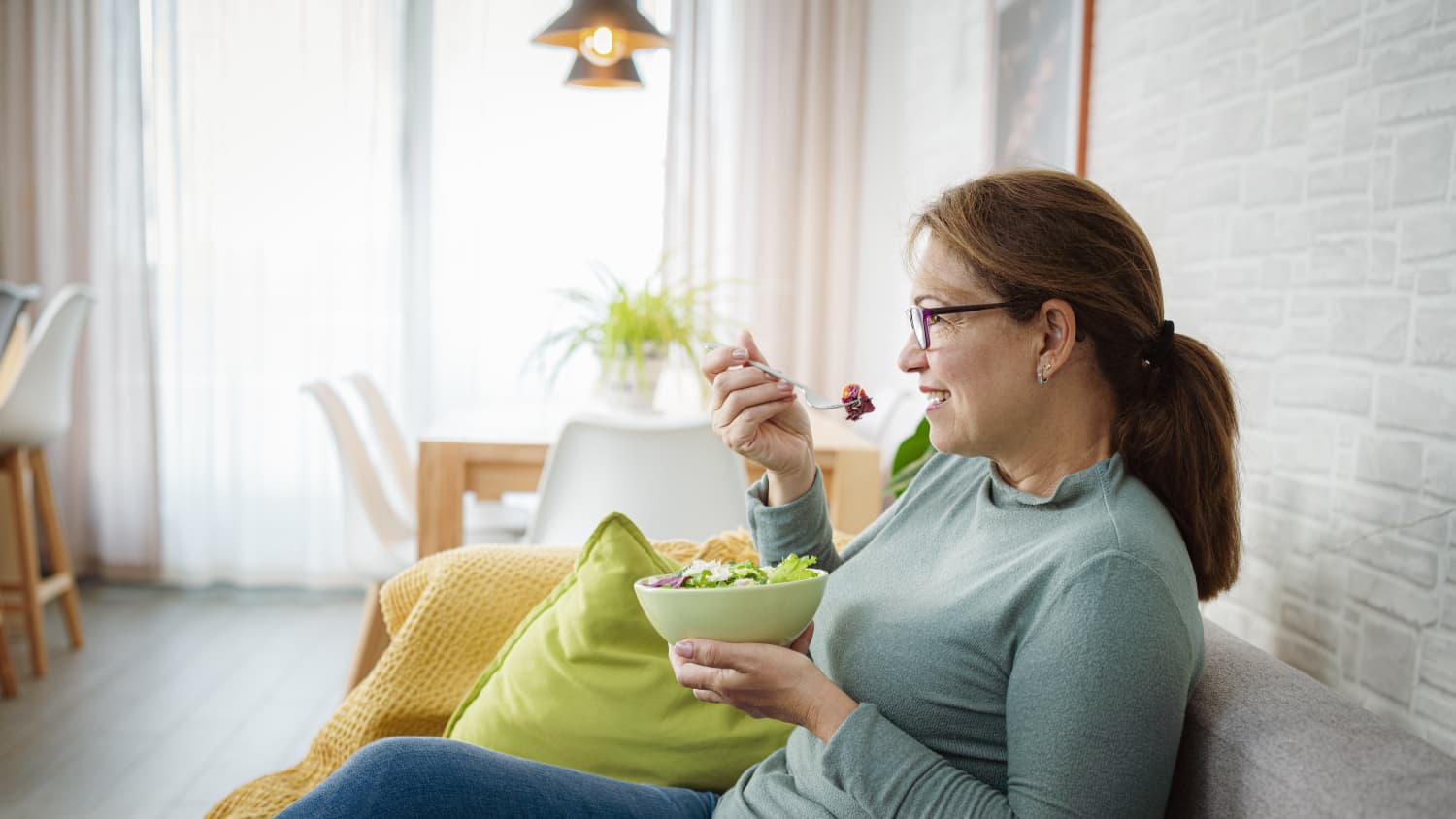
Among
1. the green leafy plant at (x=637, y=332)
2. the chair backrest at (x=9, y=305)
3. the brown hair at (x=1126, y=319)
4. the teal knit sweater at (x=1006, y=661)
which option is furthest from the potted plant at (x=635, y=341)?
the brown hair at (x=1126, y=319)

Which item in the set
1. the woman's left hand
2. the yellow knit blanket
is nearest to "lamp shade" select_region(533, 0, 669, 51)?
the yellow knit blanket

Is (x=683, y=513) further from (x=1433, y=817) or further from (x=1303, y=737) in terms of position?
(x=1433, y=817)

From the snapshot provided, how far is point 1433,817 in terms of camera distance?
32.4 inches

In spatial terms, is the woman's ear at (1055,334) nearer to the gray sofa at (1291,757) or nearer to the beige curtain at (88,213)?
the gray sofa at (1291,757)

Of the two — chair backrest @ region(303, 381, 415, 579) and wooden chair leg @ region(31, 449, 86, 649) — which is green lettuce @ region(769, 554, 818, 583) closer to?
chair backrest @ region(303, 381, 415, 579)

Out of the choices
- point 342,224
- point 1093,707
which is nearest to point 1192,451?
point 1093,707

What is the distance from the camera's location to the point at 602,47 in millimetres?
3072

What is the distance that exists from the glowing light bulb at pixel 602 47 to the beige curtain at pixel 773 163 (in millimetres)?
1007

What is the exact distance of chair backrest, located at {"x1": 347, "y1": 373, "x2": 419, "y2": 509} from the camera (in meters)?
3.48

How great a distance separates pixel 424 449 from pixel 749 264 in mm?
1913

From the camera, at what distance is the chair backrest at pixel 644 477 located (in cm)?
235

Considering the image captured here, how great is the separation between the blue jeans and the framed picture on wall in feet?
4.90

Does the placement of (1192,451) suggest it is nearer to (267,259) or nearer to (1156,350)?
(1156,350)

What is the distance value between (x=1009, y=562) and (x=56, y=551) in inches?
131
